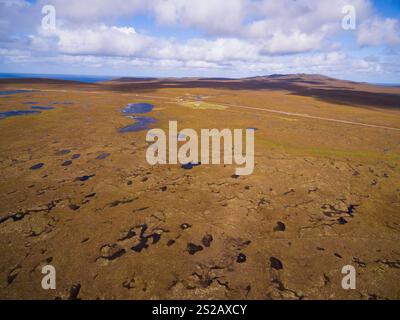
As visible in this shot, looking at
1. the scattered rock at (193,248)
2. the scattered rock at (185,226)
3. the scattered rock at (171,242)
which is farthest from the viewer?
the scattered rock at (185,226)

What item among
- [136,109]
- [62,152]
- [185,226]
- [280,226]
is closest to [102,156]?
[62,152]

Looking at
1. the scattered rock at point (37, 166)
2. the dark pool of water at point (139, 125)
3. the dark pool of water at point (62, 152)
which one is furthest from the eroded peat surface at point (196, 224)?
the dark pool of water at point (139, 125)

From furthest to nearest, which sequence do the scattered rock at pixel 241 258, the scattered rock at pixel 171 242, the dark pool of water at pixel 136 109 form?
the dark pool of water at pixel 136 109
the scattered rock at pixel 171 242
the scattered rock at pixel 241 258

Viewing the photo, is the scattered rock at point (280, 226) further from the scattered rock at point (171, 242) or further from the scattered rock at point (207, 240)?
the scattered rock at point (171, 242)

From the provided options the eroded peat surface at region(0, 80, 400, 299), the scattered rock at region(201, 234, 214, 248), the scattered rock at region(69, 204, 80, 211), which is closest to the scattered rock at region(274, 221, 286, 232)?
the eroded peat surface at region(0, 80, 400, 299)

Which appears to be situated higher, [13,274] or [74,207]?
[74,207]

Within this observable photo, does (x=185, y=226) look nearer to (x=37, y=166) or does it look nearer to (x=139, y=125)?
(x=37, y=166)
